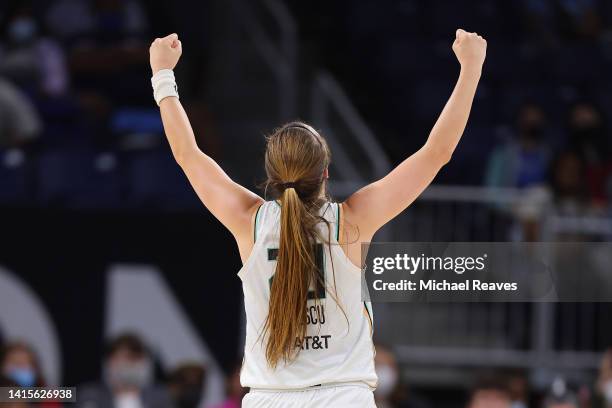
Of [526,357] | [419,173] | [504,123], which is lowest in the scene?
[526,357]

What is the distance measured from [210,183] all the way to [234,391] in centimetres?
520

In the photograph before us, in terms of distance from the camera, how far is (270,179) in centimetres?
371

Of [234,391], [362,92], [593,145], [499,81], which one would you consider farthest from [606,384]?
[362,92]

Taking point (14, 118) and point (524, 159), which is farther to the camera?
point (524, 159)

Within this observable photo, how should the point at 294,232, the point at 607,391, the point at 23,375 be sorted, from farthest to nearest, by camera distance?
the point at 607,391, the point at 23,375, the point at 294,232

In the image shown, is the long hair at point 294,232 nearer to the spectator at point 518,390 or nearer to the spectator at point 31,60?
the spectator at point 518,390

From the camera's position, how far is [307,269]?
361cm

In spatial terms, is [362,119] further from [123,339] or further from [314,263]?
[314,263]

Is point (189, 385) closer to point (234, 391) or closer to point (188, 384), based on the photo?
point (188, 384)

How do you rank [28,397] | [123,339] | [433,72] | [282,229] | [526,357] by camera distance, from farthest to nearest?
1. [433,72]
2. [526,357]
3. [123,339]
4. [28,397]
5. [282,229]

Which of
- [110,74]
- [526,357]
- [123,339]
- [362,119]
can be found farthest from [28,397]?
[362,119]

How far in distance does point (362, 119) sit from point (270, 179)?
9.18 metres

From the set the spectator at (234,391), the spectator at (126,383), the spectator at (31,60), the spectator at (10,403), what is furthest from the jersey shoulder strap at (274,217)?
the spectator at (31,60)

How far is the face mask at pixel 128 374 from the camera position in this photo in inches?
340
